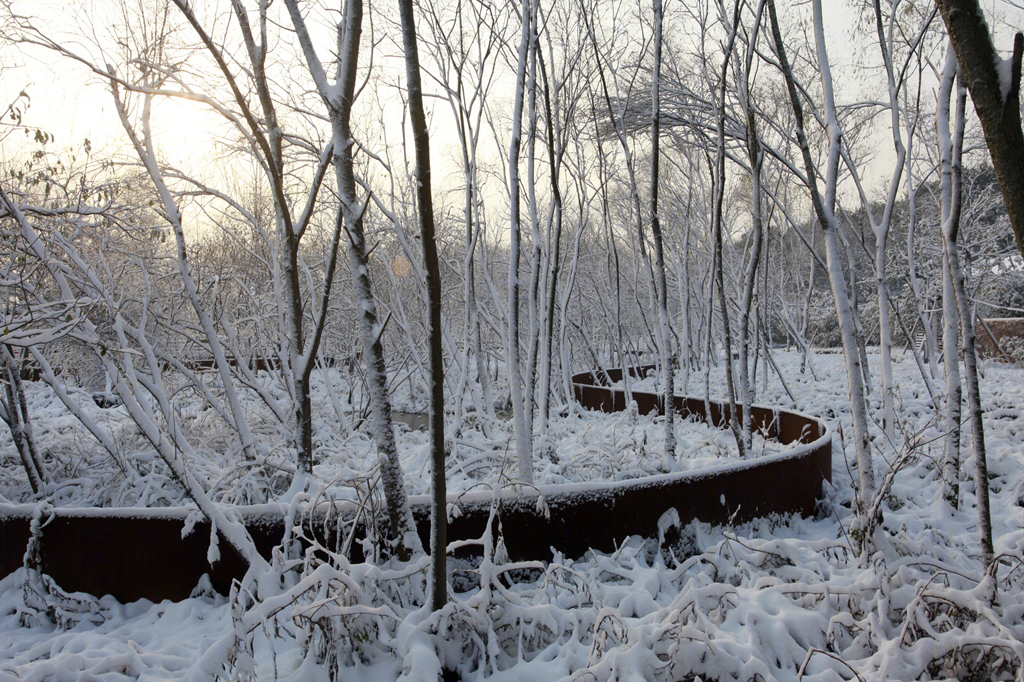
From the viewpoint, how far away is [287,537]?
3070mm

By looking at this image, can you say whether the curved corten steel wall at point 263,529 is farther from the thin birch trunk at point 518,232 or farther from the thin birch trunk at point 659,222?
the thin birch trunk at point 659,222

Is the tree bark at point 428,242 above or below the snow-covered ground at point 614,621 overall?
above

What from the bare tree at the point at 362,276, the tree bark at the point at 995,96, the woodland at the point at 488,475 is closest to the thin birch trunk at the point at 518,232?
the woodland at the point at 488,475

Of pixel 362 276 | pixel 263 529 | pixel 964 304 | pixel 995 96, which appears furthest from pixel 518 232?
pixel 995 96

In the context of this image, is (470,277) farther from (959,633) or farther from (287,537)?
(959,633)

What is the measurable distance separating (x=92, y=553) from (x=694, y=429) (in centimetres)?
721

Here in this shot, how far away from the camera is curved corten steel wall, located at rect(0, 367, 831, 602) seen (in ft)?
11.2

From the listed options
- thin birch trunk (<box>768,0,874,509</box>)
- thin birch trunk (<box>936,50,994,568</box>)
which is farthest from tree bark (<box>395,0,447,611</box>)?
thin birch trunk (<box>936,50,994,568</box>)

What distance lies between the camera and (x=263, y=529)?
3.41 m

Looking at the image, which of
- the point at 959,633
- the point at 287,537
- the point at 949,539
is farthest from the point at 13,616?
the point at 949,539

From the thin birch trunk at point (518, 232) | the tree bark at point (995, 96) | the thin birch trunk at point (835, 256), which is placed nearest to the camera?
the tree bark at point (995, 96)

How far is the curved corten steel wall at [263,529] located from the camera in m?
3.40

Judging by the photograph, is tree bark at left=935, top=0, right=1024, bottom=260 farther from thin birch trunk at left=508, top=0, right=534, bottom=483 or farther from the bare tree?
thin birch trunk at left=508, top=0, right=534, bottom=483

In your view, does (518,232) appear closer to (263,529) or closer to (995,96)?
(263,529)
